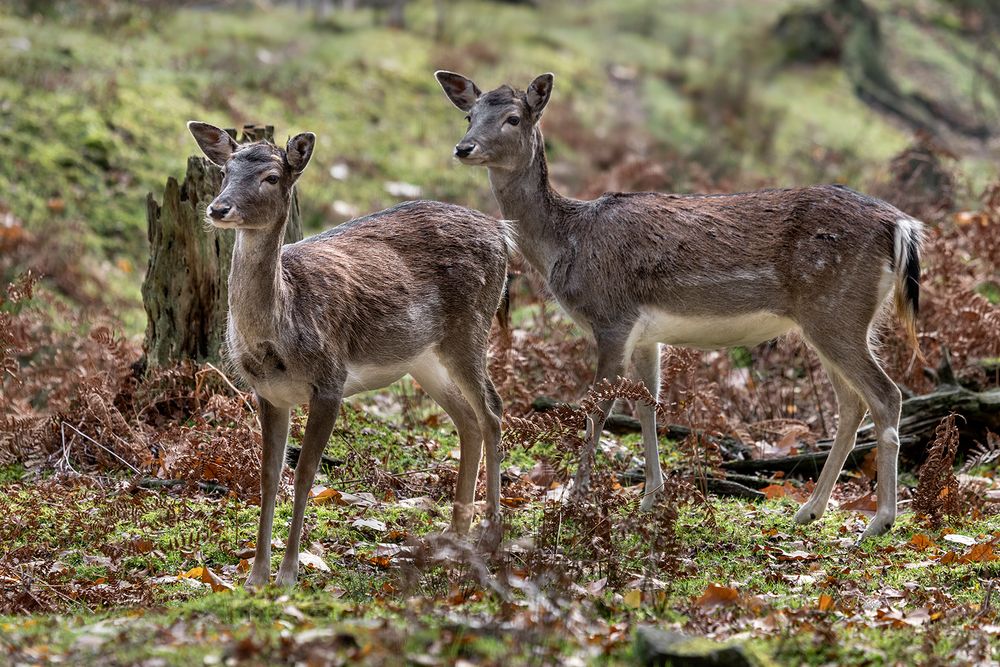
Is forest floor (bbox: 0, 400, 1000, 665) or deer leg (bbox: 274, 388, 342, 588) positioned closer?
forest floor (bbox: 0, 400, 1000, 665)

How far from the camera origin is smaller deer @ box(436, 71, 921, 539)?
7645 mm

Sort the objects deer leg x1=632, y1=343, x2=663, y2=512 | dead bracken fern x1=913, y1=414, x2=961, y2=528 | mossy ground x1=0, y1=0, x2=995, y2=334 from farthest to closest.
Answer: mossy ground x1=0, y1=0, x2=995, y2=334, deer leg x1=632, y1=343, x2=663, y2=512, dead bracken fern x1=913, y1=414, x2=961, y2=528

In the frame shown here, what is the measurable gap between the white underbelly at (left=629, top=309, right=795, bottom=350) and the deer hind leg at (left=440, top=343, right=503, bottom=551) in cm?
105

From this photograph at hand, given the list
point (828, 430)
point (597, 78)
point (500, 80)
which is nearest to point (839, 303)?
point (828, 430)

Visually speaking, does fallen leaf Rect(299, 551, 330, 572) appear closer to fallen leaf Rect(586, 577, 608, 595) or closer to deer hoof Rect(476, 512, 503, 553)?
deer hoof Rect(476, 512, 503, 553)

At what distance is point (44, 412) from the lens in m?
9.33

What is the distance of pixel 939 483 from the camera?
Answer: 725 cm

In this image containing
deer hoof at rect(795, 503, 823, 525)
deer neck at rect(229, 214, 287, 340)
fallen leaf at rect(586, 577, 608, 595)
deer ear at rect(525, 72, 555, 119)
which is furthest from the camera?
deer ear at rect(525, 72, 555, 119)

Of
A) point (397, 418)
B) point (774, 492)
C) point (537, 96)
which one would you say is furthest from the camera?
point (397, 418)

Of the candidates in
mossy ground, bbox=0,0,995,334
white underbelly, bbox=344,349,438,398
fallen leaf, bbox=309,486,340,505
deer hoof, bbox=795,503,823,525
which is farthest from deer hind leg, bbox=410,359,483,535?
mossy ground, bbox=0,0,995,334

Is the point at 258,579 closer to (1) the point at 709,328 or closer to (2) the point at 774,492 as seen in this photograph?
(1) the point at 709,328

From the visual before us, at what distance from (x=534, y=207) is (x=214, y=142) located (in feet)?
8.39

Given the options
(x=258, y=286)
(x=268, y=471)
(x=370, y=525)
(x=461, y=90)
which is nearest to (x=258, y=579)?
(x=268, y=471)

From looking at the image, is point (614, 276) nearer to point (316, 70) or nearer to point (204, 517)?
point (204, 517)
